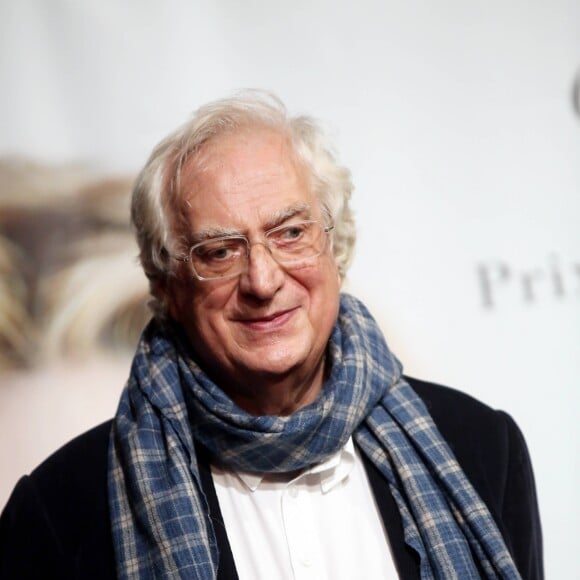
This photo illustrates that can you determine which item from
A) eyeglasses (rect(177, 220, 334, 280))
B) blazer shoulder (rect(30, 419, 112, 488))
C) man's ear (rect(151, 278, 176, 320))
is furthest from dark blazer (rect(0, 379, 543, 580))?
eyeglasses (rect(177, 220, 334, 280))

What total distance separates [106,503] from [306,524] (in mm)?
337

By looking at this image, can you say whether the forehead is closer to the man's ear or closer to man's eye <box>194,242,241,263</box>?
man's eye <box>194,242,241,263</box>

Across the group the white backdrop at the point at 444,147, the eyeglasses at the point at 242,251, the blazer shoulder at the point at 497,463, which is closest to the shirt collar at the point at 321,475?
the blazer shoulder at the point at 497,463

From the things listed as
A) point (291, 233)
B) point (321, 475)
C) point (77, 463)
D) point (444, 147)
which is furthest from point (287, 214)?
point (444, 147)

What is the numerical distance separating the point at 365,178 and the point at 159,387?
28.2 inches

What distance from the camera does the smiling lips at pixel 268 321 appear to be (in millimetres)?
1449

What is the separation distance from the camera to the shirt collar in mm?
1522

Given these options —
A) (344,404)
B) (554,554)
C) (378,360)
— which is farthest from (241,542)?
(554,554)

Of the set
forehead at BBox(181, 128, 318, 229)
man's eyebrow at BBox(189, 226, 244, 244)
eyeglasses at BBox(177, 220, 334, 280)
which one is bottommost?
eyeglasses at BBox(177, 220, 334, 280)

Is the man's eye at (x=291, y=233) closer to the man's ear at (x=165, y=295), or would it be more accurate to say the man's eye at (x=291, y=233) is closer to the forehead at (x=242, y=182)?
the forehead at (x=242, y=182)

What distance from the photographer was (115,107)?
1.89 m

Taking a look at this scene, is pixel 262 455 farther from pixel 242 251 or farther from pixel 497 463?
pixel 497 463

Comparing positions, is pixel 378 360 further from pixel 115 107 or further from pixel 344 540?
pixel 115 107

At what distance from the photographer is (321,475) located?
5.06ft
